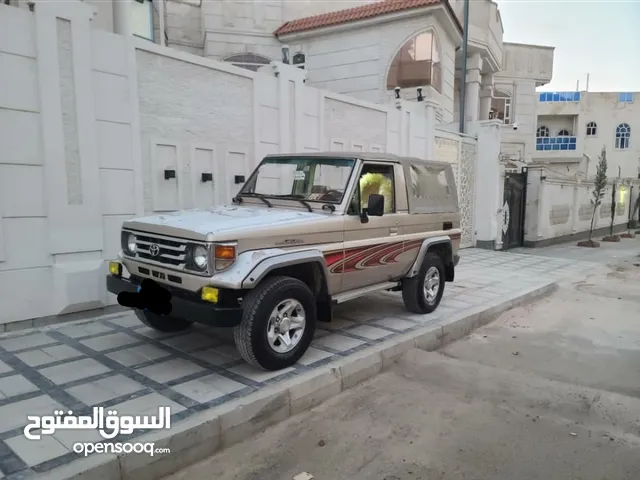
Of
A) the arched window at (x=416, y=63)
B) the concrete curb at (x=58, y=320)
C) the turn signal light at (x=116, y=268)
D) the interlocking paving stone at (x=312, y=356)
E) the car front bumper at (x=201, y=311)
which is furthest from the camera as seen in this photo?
the arched window at (x=416, y=63)

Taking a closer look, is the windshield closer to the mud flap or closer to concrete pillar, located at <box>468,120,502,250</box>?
the mud flap

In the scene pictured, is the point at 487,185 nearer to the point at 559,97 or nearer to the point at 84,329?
the point at 84,329

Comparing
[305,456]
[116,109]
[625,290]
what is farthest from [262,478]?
[625,290]

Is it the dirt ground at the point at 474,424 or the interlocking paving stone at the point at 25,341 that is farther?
the interlocking paving stone at the point at 25,341

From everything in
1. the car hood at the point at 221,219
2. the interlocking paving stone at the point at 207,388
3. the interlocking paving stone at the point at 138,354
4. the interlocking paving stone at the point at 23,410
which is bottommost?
the interlocking paving stone at the point at 207,388

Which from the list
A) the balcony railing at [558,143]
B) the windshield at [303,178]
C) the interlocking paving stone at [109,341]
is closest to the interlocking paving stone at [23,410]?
the interlocking paving stone at [109,341]

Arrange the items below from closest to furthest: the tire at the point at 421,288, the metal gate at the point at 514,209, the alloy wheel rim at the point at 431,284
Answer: the tire at the point at 421,288
the alloy wheel rim at the point at 431,284
the metal gate at the point at 514,209

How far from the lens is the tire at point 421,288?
19.7ft

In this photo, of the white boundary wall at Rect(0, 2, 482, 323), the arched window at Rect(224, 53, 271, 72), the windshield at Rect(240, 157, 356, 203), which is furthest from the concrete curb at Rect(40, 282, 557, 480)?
the arched window at Rect(224, 53, 271, 72)

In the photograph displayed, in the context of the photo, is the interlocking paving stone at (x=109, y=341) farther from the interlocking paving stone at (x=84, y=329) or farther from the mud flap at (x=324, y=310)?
the mud flap at (x=324, y=310)

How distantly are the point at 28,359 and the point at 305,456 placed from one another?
2.86m

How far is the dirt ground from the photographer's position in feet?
10.2

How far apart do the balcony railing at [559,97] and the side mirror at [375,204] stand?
3975 cm

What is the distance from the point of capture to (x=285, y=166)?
5520mm
